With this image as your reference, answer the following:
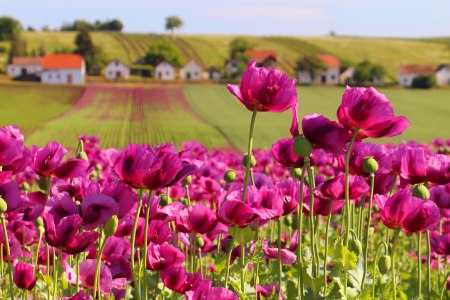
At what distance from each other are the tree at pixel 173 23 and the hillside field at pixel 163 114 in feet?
281

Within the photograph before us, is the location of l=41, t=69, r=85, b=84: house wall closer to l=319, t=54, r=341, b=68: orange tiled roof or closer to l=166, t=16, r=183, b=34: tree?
l=319, t=54, r=341, b=68: orange tiled roof

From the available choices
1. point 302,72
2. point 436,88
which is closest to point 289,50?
point 302,72

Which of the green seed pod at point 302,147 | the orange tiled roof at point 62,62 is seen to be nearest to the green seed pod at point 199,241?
the green seed pod at point 302,147

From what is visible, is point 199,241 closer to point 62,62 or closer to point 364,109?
point 364,109

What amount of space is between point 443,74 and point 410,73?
6.57 metres

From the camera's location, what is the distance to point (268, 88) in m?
2.54

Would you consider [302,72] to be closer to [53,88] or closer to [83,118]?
[53,88]

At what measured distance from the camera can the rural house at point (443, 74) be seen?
323 feet

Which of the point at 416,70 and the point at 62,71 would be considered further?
the point at 416,70

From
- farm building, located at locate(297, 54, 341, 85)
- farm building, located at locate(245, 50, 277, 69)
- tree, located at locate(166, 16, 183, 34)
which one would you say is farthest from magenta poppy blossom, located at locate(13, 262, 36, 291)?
tree, located at locate(166, 16, 183, 34)

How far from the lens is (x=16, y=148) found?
2857 mm

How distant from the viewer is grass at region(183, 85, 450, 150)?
3856 centimetres

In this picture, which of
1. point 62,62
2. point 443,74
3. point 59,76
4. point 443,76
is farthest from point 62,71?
point 443,76

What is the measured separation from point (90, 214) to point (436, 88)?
9223 centimetres
